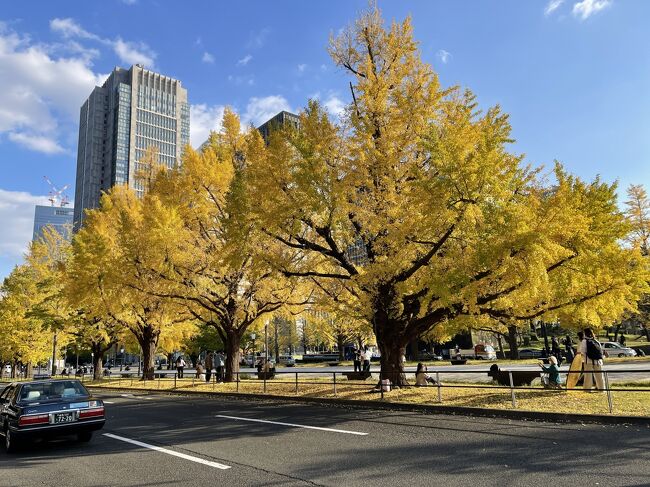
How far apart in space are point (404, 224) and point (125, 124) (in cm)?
15958

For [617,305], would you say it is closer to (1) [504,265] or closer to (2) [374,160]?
(1) [504,265]

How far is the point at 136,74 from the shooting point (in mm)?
149000

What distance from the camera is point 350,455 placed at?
674cm

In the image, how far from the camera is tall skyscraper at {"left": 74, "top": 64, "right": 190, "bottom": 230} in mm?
141625

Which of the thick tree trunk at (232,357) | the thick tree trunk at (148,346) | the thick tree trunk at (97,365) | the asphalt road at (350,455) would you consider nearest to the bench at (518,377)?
the asphalt road at (350,455)

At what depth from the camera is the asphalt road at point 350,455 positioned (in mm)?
5535

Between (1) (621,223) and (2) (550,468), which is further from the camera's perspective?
(1) (621,223)

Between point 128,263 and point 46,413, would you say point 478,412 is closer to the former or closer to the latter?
point 46,413

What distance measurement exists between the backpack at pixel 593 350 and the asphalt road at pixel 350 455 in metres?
3.81

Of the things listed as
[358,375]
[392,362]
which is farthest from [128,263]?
[392,362]

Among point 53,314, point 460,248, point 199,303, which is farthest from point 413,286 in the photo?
point 53,314

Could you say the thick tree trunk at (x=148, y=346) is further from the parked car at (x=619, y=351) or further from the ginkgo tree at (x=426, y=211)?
the parked car at (x=619, y=351)

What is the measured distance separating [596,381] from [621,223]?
4413 millimetres

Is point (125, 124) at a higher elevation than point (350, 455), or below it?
higher
